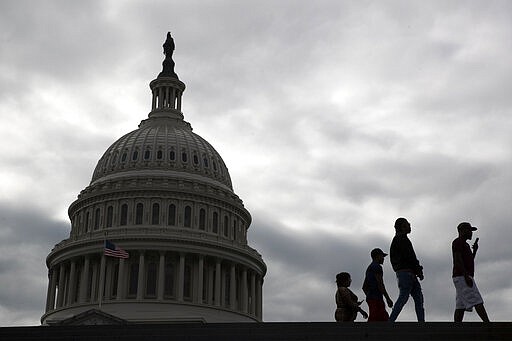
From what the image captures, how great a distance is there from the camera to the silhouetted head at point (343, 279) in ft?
59.9

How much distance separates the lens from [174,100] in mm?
101312

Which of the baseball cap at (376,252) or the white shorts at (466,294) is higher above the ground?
the baseball cap at (376,252)

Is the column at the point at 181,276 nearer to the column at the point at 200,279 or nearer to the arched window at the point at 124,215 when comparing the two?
the column at the point at 200,279

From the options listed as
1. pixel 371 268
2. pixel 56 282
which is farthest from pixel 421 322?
pixel 56 282

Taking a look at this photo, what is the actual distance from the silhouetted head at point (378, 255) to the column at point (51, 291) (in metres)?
73.4

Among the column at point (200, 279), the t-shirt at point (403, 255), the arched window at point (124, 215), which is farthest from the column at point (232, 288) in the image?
the t-shirt at point (403, 255)

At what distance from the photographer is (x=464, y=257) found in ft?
58.2

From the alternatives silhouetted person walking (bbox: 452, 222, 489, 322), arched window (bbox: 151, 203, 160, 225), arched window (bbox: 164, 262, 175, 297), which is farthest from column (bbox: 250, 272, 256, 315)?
silhouetted person walking (bbox: 452, 222, 489, 322)

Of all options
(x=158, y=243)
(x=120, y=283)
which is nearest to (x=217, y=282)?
(x=158, y=243)

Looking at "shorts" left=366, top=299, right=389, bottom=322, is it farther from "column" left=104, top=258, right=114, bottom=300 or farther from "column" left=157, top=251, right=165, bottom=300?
"column" left=104, top=258, right=114, bottom=300

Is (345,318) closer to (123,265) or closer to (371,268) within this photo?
(371,268)

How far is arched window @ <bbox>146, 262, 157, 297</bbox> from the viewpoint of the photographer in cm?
8038

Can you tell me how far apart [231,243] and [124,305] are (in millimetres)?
14417

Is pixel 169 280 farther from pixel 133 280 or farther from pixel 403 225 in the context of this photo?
pixel 403 225
